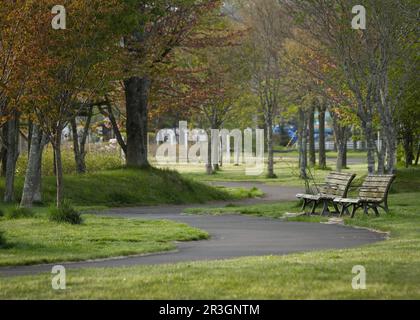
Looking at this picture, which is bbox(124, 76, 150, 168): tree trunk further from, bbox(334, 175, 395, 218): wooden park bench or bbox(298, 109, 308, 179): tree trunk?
bbox(298, 109, 308, 179): tree trunk

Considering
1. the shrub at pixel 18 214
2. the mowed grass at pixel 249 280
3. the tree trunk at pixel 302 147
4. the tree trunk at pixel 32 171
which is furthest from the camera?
the tree trunk at pixel 302 147

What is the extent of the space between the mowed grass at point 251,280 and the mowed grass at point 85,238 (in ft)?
8.17

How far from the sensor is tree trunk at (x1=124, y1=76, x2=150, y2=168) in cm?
3634

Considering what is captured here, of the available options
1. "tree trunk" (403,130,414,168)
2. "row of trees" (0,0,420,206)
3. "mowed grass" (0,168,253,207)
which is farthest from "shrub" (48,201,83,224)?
"tree trunk" (403,130,414,168)

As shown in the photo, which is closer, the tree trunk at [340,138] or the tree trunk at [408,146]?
the tree trunk at [408,146]

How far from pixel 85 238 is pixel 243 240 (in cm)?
309

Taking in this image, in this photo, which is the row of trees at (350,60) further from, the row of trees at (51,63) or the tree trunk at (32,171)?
the tree trunk at (32,171)

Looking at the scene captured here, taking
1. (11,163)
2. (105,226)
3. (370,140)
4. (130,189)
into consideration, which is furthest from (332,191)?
→ (130,189)

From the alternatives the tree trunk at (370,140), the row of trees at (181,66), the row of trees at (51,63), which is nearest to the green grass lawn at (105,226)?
the row of trees at (181,66)

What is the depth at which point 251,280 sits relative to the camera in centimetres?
1140

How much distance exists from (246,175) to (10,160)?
29604mm

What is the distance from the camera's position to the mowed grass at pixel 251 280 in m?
10.5
